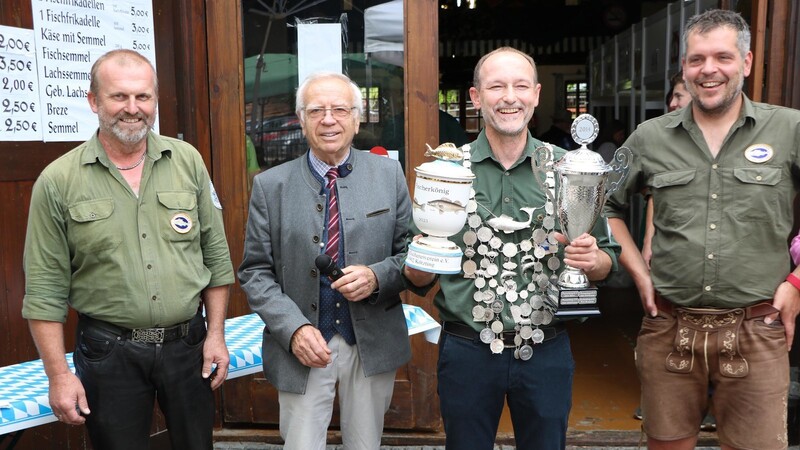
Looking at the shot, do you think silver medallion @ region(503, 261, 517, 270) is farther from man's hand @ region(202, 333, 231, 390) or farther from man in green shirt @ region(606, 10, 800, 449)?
man's hand @ region(202, 333, 231, 390)

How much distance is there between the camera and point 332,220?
2.47 metres

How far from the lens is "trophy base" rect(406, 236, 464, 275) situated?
87.5 inches

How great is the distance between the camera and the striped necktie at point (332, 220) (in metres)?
2.45

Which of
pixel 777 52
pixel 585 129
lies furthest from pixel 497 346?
pixel 777 52

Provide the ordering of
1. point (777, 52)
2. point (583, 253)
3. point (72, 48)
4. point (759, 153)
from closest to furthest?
point (583, 253) < point (759, 153) < point (72, 48) < point (777, 52)

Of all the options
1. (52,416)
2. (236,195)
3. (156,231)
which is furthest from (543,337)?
(236,195)

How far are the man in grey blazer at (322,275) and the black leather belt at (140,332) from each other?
303 mm

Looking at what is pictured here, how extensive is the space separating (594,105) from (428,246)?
8.49m

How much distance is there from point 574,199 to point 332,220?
0.79 meters

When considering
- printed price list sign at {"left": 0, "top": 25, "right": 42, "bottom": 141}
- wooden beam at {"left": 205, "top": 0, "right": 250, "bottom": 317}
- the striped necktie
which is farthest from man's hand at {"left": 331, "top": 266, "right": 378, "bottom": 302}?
wooden beam at {"left": 205, "top": 0, "right": 250, "bottom": 317}

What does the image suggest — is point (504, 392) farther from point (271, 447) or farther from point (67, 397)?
point (271, 447)

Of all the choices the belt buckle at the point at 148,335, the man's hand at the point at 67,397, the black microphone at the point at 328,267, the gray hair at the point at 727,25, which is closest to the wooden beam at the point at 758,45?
the gray hair at the point at 727,25

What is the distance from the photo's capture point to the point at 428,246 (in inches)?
88.4

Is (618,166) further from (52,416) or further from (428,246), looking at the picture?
(52,416)
